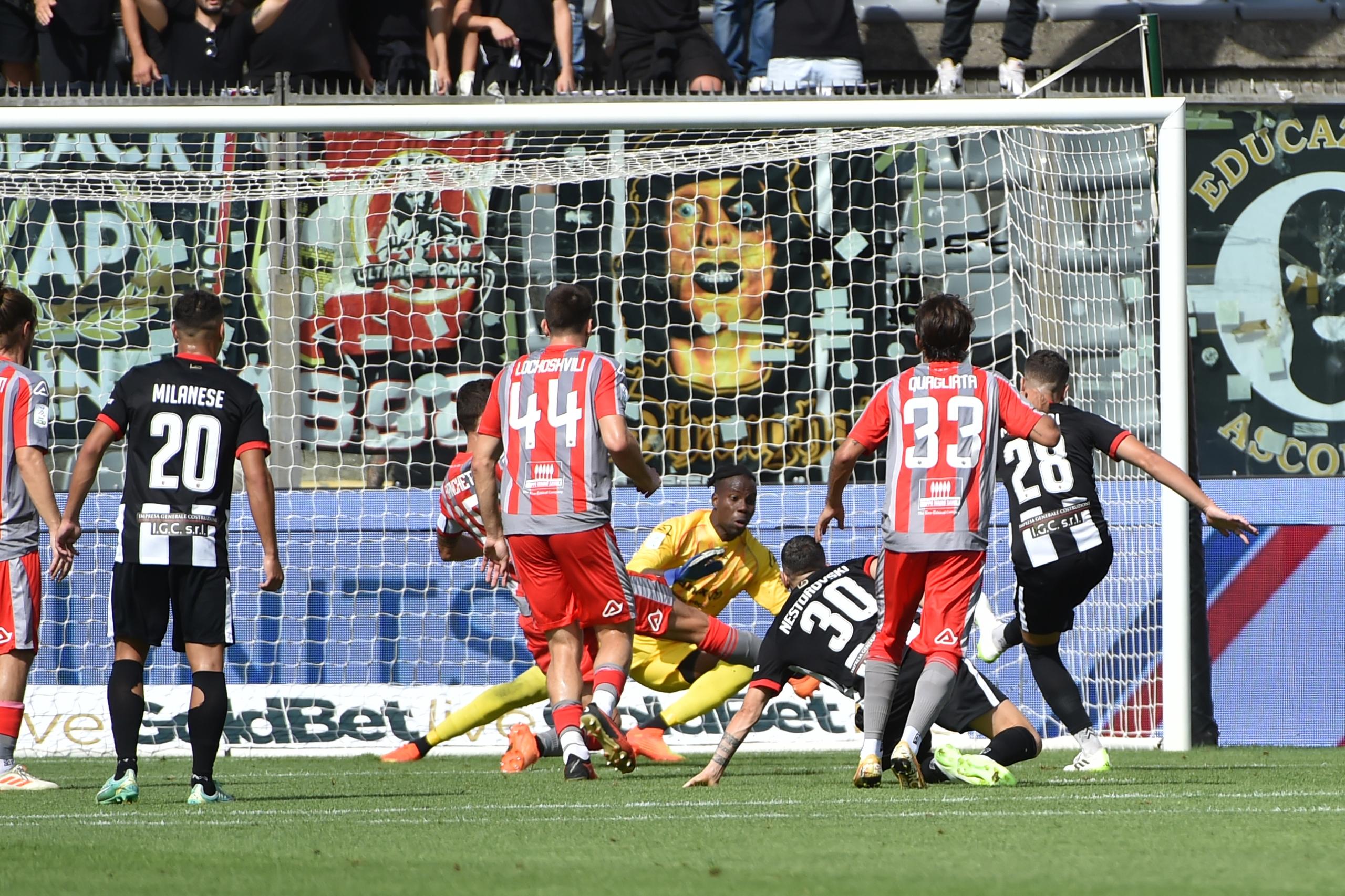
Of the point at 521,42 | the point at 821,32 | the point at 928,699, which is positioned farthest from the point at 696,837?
the point at 521,42

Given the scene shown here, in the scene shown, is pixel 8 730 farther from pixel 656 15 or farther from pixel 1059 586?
pixel 656 15

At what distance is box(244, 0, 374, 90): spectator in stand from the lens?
1092 centimetres

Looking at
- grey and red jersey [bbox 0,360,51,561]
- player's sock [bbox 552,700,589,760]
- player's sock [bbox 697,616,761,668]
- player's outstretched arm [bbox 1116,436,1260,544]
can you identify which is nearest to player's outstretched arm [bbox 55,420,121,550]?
grey and red jersey [bbox 0,360,51,561]

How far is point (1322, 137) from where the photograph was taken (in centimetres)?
1038

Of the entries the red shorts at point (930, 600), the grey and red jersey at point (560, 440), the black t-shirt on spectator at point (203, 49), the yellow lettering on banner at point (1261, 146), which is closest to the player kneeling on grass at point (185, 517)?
the grey and red jersey at point (560, 440)

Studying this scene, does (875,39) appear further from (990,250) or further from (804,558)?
(804,558)

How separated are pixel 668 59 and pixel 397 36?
5.78 ft

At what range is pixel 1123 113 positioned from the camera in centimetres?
859

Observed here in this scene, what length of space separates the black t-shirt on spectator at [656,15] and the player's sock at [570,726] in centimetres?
580

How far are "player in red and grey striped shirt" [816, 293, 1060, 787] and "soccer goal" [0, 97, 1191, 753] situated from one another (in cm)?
332

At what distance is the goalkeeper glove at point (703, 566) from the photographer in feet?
28.6

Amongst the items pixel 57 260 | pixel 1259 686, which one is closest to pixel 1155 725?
pixel 1259 686

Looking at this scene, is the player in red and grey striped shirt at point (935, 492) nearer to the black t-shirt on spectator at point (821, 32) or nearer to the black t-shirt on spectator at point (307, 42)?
the black t-shirt on spectator at point (821, 32)

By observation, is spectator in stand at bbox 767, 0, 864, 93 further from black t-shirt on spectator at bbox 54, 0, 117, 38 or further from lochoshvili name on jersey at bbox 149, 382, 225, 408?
lochoshvili name on jersey at bbox 149, 382, 225, 408
